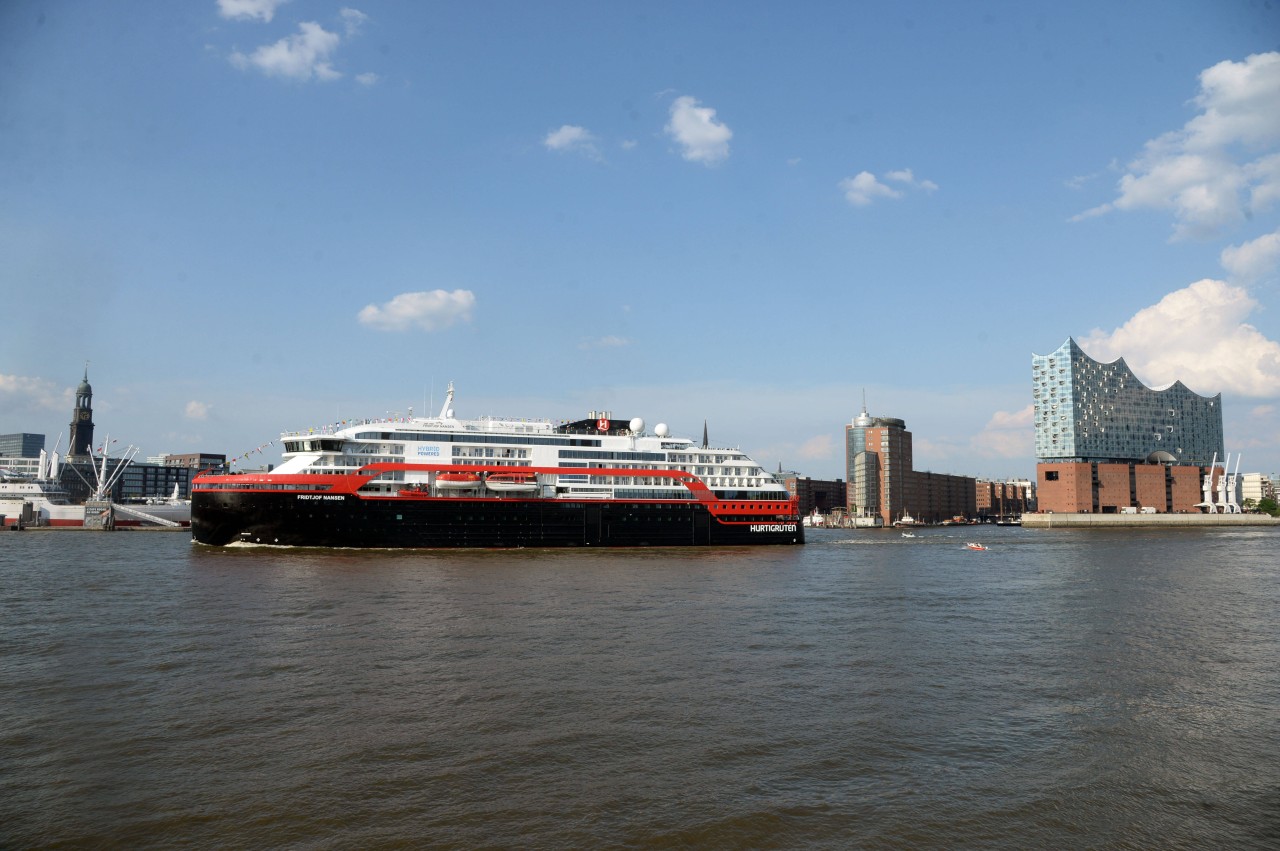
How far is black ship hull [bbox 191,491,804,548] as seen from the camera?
191 feet

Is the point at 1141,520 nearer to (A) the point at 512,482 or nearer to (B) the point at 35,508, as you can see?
(A) the point at 512,482

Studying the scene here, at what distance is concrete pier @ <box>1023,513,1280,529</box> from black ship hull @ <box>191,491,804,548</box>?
131m

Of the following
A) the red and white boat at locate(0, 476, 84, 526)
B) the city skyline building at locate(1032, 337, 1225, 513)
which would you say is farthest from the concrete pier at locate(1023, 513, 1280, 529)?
the red and white boat at locate(0, 476, 84, 526)

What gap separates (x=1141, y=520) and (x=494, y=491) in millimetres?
156769

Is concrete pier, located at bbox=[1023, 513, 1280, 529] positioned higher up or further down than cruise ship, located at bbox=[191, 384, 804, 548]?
further down

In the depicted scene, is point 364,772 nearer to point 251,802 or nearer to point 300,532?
point 251,802

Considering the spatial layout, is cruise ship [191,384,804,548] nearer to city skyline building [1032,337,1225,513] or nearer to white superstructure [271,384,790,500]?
white superstructure [271,384,790,500]

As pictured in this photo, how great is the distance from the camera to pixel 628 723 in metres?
16.1

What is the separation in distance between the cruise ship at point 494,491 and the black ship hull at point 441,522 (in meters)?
0.08

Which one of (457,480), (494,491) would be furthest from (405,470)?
(494,491)

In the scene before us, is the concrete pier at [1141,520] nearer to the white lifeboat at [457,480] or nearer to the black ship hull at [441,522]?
the black ship hull at [441,522]

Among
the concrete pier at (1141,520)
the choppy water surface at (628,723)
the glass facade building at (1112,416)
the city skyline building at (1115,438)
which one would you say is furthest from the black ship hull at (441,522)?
the glass facade building at (1112,416)

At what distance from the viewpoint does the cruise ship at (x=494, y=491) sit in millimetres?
58500

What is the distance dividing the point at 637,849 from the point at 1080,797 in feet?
25.0
